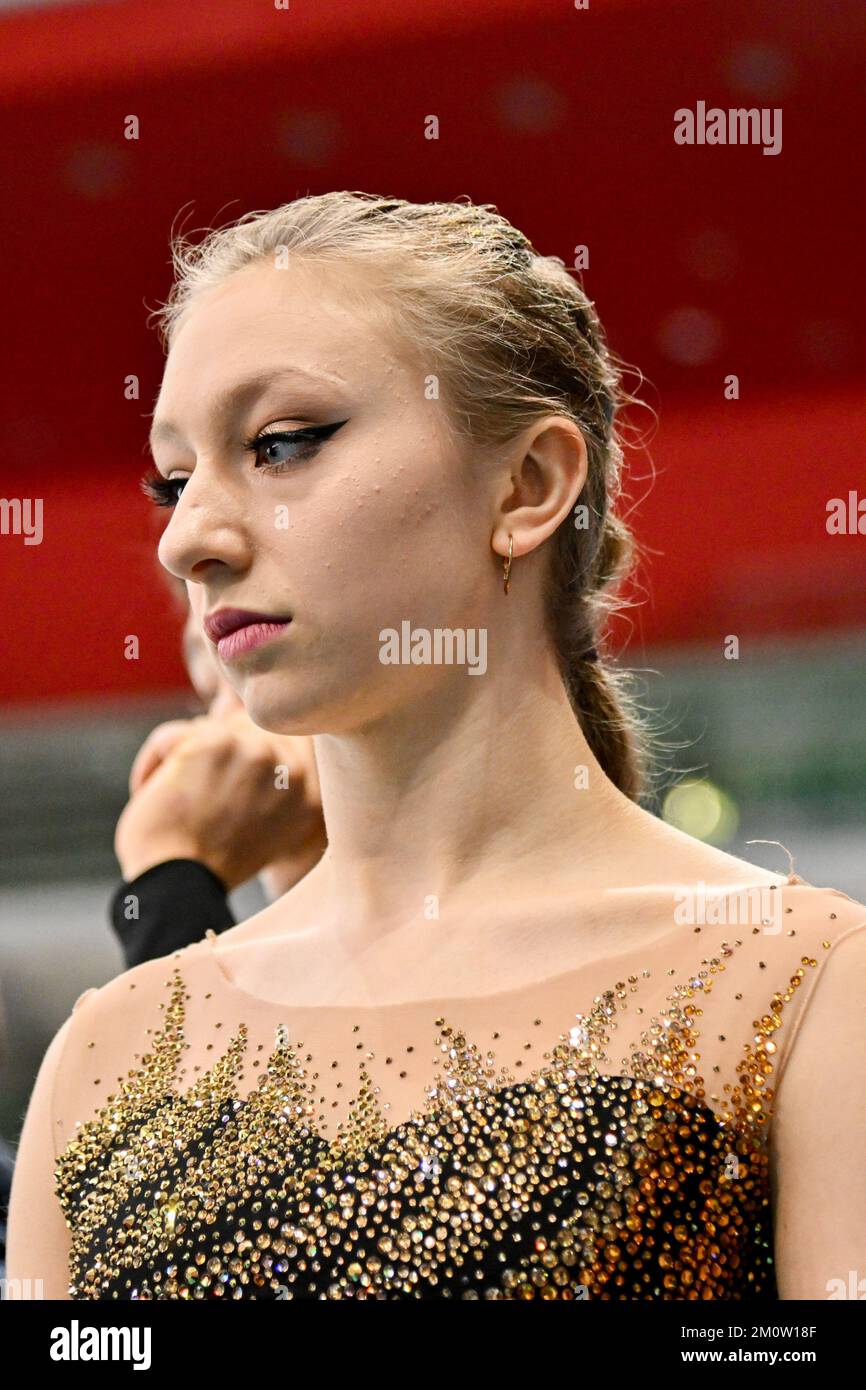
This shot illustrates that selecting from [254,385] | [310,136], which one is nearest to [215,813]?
[254,385]

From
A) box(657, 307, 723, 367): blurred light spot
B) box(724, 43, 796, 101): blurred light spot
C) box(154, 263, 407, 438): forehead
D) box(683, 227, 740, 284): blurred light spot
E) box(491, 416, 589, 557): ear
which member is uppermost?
box(724, 43, 796, 101): blurred light spot

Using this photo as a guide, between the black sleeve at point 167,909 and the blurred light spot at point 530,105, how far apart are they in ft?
4.27

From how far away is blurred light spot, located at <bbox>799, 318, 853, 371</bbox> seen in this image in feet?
8.64

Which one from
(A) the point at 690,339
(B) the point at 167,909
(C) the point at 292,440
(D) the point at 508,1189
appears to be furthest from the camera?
(A) the point at 690,339

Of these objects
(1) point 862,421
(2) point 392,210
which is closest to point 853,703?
(1) point 862,421

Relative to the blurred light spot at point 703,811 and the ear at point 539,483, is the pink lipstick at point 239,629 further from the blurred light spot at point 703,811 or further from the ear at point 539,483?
the blurred light spot at point 703,811

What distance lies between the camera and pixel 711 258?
102 inches

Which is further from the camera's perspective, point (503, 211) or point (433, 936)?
point (503, 211)

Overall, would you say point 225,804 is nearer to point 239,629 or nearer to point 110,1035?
point 110,1035

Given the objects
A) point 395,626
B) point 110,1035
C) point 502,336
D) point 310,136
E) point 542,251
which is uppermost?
point 310,136

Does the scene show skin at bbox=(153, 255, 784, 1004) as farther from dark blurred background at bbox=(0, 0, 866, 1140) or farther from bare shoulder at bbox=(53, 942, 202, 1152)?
dark blurred background at bbox=(0, 0, 866, 1140)

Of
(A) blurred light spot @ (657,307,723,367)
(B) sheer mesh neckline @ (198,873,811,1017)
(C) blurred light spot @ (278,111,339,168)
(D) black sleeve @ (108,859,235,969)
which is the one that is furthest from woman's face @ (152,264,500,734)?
(A) blurred light spot @ (657,307,723,367)

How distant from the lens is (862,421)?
2748 mm

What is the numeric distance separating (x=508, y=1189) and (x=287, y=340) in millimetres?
671
